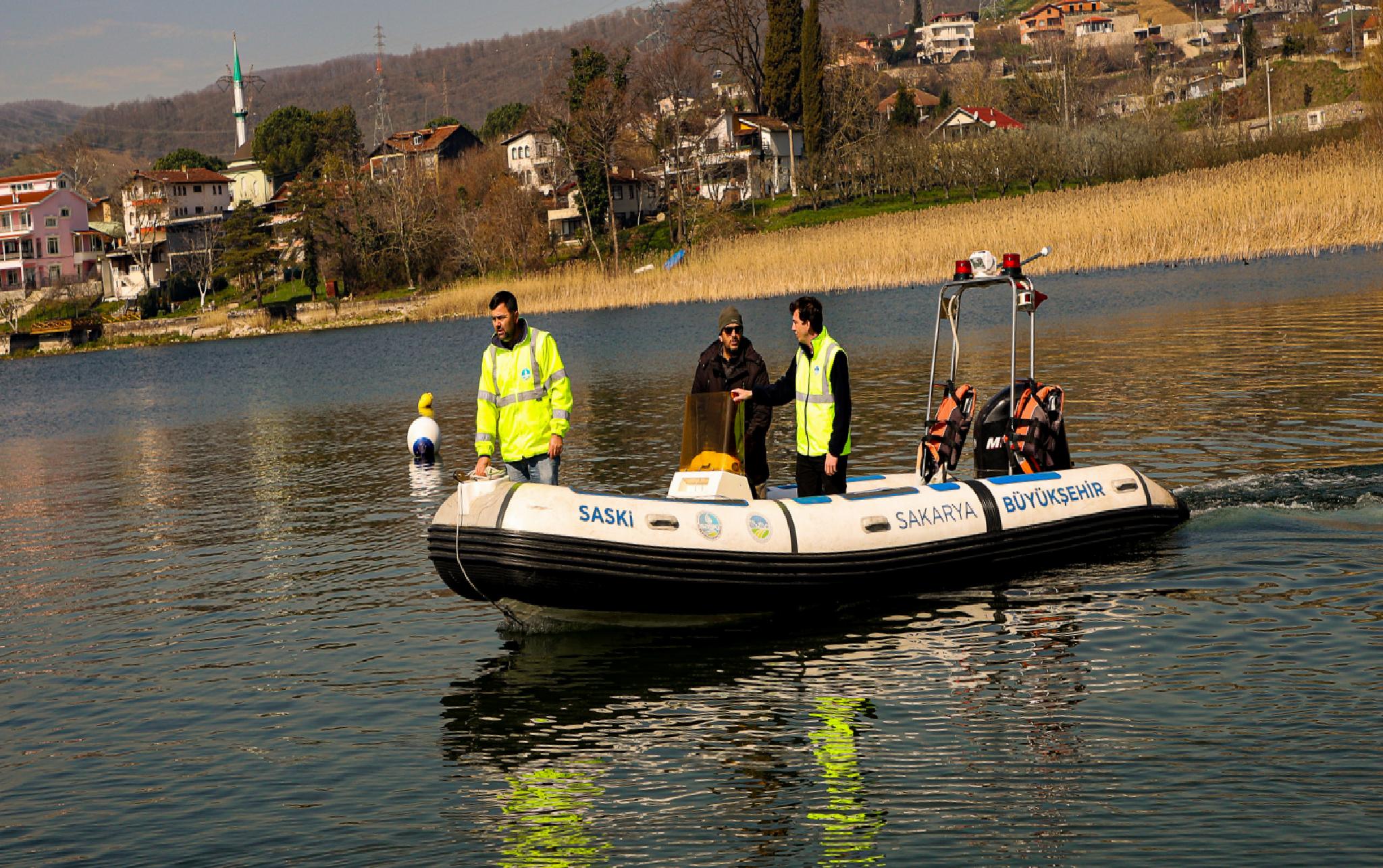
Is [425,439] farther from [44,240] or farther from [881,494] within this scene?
[44,240]

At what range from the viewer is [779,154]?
282ft

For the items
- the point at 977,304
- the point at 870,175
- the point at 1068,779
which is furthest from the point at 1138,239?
the point at 870,175

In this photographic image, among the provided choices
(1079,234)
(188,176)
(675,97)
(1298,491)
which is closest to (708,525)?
(1298,491)

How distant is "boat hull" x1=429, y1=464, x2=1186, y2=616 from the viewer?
8.70 metres

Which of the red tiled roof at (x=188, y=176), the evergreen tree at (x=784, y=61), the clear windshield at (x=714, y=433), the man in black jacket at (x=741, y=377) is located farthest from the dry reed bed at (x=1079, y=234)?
the red tiled roof at (x=188, y=176)

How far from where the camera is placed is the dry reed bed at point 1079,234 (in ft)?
110

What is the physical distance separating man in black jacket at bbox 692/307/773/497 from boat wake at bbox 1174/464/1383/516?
13.3 feet

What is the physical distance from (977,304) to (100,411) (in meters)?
22.6

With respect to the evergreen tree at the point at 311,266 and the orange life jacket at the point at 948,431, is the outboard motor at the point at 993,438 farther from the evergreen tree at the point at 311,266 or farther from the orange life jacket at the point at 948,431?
the evergreen tree at the point at 311,266

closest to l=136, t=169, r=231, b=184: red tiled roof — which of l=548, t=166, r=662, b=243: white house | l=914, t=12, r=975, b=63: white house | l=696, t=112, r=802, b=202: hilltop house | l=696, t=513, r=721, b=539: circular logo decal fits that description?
l=548, t=166, r=662, b=243: white house

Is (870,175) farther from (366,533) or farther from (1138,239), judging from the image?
(366,533)

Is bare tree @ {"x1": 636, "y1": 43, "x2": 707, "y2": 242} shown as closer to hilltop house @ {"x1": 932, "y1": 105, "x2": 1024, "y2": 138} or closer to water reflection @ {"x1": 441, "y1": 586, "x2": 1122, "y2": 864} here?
hilltop house @ {"x1": 932, "y1": 105, "x2": 1024, "y2": 138}

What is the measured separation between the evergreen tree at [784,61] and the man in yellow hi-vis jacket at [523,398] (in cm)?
7715

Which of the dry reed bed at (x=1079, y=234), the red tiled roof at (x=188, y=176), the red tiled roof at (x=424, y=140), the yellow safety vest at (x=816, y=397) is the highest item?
the red tiled roof at (x=424, y=140)
